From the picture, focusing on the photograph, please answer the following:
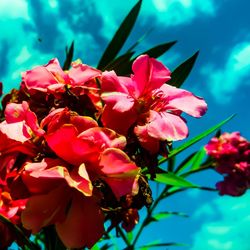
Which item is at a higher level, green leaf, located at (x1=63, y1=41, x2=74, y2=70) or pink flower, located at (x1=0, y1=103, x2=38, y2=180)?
green leaf, located at (x1=63, y1=41, x2=74, y2=70)

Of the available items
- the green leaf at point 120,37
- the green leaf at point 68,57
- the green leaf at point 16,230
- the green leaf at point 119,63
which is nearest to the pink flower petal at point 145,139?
the green leaf at point 16,230

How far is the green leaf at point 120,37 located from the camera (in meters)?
1.18

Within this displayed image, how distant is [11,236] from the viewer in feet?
2.31

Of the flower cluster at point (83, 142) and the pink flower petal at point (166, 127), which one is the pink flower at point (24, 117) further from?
the pink flower petal at point (166, 127)

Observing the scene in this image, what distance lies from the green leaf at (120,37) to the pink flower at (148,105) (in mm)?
512

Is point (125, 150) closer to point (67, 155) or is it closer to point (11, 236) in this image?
point (67, 155)

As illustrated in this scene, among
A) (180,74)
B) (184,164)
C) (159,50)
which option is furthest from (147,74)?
(184,164)

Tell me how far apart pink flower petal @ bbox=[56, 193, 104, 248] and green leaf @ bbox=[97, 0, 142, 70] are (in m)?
0.64

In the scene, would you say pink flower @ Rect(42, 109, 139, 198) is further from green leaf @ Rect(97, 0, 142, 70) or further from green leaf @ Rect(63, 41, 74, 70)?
green leaf @ Rect(63, 41, 74, 70)

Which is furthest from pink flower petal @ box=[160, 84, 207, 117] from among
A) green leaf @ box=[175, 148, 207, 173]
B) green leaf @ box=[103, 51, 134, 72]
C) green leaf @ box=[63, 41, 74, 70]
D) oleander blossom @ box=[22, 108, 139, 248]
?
green leaf @ box=[175, 148, 207, 173]

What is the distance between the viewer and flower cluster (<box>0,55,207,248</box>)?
0.55 metres

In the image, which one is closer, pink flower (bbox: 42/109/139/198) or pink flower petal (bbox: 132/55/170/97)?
pink flower (bbox: 42/109/139/198)

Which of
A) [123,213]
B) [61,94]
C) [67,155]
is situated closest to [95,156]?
[67,155]

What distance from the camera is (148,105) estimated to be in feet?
2.10
